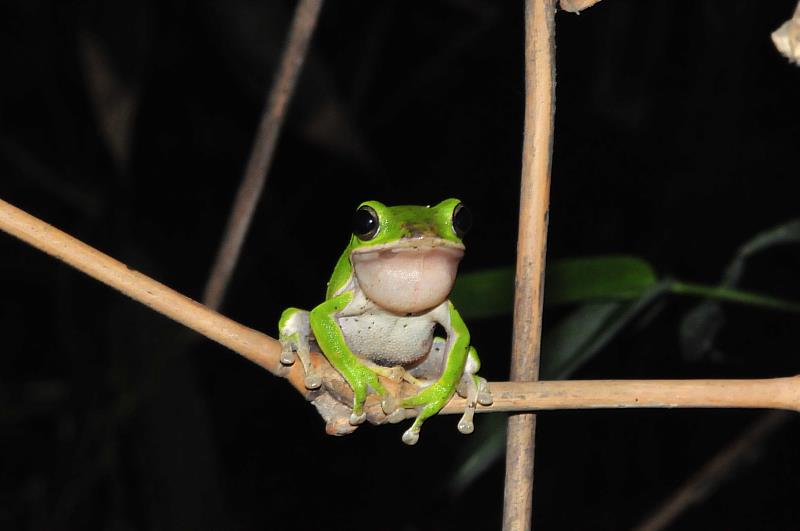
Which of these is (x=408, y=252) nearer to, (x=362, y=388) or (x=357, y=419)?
(x=362, y=388)

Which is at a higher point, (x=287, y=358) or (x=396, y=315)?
(x=396, y=315)

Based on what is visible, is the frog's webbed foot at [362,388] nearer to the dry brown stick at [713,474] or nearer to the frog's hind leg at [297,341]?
the frog's hind leg at [297,341]

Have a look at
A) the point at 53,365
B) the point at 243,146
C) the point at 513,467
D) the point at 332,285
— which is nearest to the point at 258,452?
the point at 53,365

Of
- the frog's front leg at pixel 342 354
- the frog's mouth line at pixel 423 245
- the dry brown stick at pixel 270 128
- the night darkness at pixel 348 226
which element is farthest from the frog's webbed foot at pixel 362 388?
the night darkness at pixel 348 226

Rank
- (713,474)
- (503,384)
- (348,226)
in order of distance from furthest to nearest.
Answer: (348,226) < (713,474) < (503,384)

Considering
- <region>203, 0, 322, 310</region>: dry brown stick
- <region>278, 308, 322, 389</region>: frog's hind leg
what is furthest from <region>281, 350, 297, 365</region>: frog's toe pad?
<region>203, 0, 322, 310</region>: dry brown stick

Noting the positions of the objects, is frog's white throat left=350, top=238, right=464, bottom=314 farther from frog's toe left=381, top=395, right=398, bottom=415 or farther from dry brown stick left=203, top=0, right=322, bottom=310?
dry brown stick left=203, top=0, right=322, bottom=310

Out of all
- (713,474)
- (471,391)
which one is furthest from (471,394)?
(713,474)
